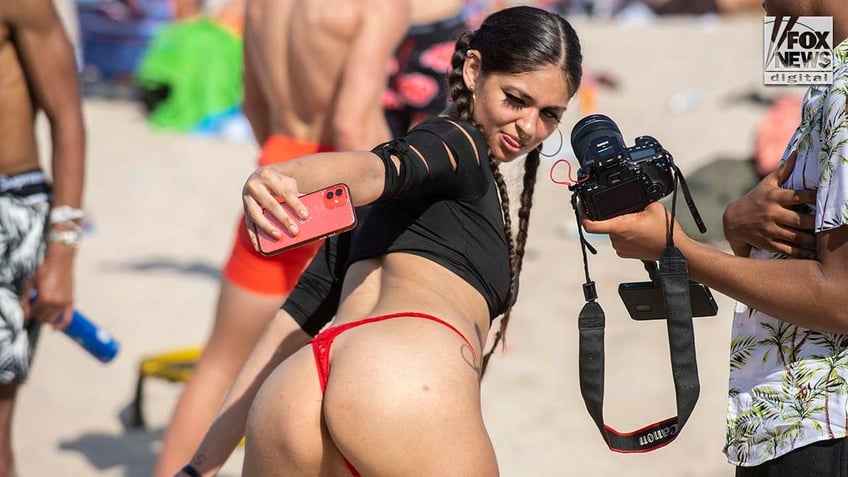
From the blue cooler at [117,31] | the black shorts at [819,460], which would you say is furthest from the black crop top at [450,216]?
the blue cooler at [117,31]

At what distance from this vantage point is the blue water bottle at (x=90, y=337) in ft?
11.1

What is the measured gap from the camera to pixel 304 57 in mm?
3482

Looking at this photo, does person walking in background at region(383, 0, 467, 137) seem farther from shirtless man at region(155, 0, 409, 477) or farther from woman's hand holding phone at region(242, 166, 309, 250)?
woman's hand holding phone at region(242, 166, 309, 250)

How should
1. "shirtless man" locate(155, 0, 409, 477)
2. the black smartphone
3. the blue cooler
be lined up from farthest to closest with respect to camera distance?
the blue cooler
"shirtless man" locate(155, 0, 409, 477)
the black smartphone

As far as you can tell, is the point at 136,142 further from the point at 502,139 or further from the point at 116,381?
the point at 502,139

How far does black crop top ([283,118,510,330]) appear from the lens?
191cm

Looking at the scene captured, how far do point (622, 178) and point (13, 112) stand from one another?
2.08m

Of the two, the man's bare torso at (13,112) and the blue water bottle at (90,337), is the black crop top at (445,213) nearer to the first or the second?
the man's bare torso at (13,112)

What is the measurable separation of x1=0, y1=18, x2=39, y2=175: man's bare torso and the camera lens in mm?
1908

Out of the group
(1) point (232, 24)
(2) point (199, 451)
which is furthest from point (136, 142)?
(2) point (199, 451)

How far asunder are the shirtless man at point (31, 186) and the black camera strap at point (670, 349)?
74.7 inches

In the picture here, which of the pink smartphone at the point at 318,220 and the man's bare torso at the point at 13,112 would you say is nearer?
the pink smartphone at the point at 318,220

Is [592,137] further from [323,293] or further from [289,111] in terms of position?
[289,111]

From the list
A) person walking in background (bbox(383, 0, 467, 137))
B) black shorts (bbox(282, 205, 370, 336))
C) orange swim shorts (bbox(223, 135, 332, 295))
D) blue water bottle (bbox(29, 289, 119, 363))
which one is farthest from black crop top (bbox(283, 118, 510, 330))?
person walking in background (bbox(383, 0, 467, 137))
